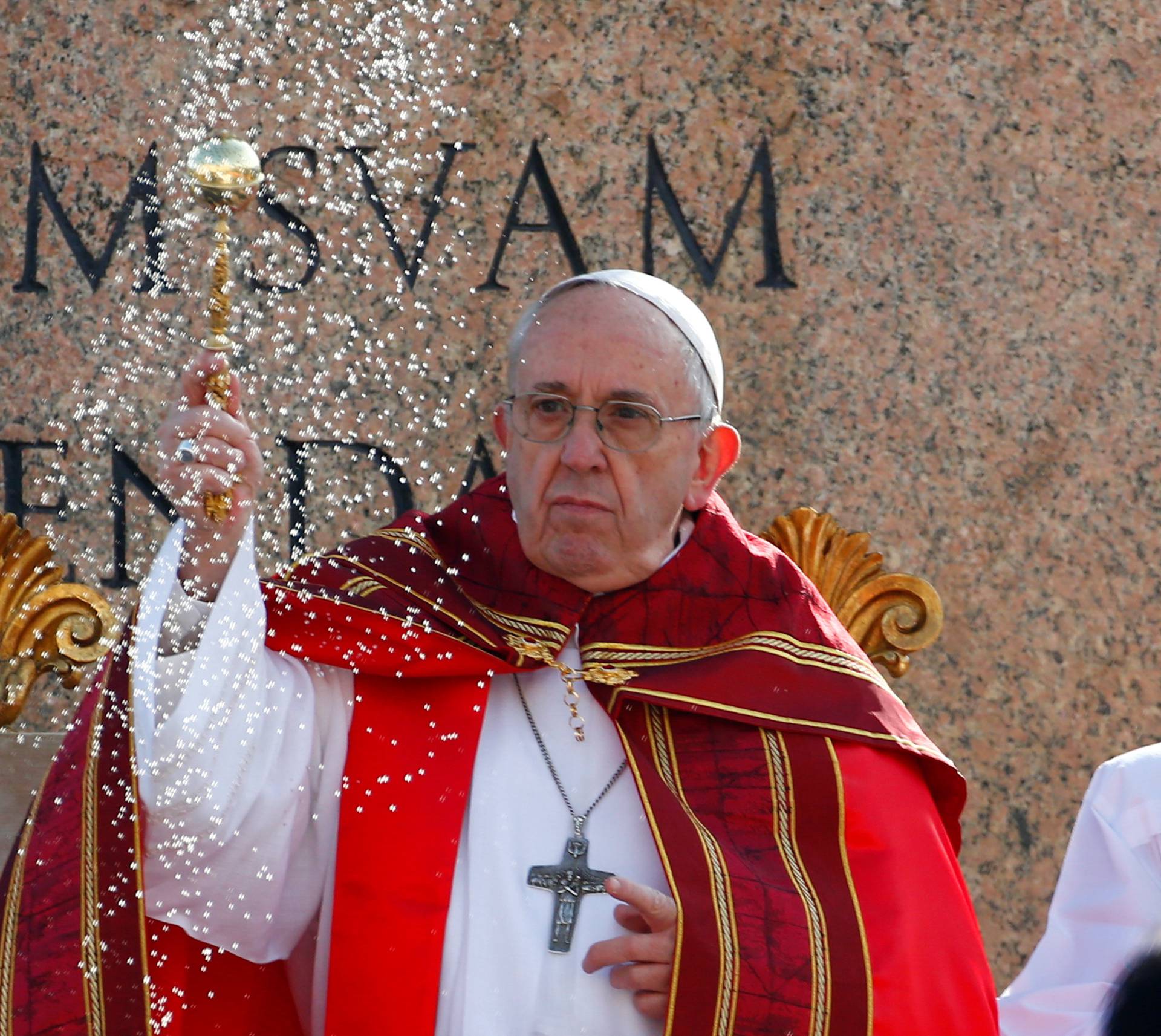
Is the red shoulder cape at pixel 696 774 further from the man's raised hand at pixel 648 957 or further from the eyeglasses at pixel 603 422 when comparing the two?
the eyeglasses at pixel 603 422

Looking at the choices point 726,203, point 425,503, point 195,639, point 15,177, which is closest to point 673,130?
point 726,203

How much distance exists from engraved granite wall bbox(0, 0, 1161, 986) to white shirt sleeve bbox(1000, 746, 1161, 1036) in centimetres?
81

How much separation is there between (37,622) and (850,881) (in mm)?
1671

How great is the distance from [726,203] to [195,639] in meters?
Result: 1.76

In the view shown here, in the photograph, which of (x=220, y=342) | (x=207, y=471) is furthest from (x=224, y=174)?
(x=207, y=471)

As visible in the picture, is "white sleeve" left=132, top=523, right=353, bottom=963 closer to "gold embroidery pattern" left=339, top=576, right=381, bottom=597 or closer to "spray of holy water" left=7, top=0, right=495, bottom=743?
"gold embroidery pattern" left=339, top=576, right=381, bottom=597

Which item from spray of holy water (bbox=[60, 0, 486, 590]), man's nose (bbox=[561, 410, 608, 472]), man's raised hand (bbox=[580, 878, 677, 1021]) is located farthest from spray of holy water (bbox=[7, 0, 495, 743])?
man's raised hand (bbox=[580, 878, 677, 1021])

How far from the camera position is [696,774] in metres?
2.98

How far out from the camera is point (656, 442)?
3.06 m

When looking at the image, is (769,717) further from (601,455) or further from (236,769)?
(236,769)

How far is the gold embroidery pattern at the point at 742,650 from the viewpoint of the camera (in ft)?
10.0

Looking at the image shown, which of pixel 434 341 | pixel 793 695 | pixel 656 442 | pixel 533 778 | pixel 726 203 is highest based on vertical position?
pixel 726 203

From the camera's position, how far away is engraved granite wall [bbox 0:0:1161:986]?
3869 millimetres

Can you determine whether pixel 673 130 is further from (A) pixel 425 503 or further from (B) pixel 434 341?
(A) pixel 425 503
